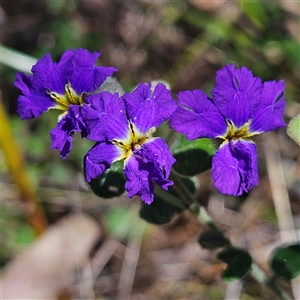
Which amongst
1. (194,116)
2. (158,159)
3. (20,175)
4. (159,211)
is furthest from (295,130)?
(20,175)

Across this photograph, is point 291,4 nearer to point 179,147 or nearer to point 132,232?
point 132,232

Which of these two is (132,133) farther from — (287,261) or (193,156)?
(287,261)

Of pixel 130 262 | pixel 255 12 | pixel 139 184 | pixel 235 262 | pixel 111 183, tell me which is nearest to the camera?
pixel 139 184

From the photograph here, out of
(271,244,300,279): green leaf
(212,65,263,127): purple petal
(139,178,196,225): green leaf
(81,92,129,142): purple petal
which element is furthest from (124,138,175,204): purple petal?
(271,244,300,279): green leaf

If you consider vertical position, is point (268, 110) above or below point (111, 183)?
above

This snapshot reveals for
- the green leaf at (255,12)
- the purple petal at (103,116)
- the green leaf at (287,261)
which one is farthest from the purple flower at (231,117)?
the green leaf at (255,12)

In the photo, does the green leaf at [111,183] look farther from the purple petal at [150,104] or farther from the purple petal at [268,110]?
the purple petal at [268,110]
